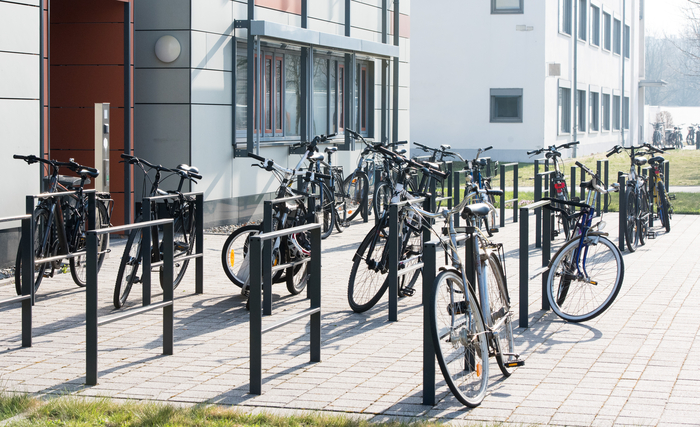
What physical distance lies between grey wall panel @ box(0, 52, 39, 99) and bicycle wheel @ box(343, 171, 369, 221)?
18.0ft

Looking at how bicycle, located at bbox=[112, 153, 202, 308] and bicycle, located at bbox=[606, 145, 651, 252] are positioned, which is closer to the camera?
bicycle, located at bbox=[112, 153, 202, 308]

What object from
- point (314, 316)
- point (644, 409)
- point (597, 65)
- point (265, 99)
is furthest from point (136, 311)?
point (597, 65)

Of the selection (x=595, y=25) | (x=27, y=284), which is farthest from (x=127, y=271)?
(x=595, y=25)

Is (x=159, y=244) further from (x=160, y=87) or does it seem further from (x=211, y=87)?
(x=211, y=87)

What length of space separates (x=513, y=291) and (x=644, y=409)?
3.57 metres

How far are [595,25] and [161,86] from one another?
27803 mm

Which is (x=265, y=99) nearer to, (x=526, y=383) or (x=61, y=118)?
(x=61, y=118)

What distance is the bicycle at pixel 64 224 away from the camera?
7.50 metres

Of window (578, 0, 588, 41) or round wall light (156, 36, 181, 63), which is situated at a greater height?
window (578, 0, 588, 41)

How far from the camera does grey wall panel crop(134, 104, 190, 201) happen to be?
1202 centimetres

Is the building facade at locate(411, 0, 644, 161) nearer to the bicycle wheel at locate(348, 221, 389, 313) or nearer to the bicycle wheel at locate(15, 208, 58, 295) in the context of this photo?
the bicycle wheel at locate(348, 221, 389, 313)

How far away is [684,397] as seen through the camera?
4844 millimetres

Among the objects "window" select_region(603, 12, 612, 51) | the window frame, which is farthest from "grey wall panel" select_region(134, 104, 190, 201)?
"window" select_region(603, 12, 612, 51)

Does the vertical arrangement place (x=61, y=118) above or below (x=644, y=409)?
above
